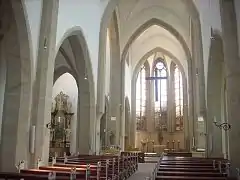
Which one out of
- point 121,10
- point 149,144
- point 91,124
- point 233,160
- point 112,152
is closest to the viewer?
point 233,160

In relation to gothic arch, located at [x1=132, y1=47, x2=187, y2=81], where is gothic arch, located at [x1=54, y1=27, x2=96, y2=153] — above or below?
Result: below

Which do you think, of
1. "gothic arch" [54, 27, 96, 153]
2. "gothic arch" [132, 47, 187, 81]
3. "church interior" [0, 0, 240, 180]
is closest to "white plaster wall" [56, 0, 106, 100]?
"church interior" [0, 0, 240, 180]

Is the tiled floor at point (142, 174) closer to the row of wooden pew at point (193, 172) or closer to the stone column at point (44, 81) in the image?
the stone column at point (44, 81)

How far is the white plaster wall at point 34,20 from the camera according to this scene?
30.6 ft

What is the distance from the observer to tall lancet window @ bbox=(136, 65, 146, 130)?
31.7 metres

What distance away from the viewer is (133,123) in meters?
30.5

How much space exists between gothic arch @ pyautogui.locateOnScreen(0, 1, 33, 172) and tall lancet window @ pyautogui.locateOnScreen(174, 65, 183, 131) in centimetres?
2305

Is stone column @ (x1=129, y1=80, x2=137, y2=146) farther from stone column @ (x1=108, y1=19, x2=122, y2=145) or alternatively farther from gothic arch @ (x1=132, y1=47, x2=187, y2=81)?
stone column @ (x1=108, y1=19, x2=122, y2=145)

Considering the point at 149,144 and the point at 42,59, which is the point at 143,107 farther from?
the point at 42,59

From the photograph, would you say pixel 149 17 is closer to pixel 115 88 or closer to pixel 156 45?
pixel 115 88

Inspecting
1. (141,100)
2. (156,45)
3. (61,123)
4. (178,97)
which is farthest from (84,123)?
(178,97)

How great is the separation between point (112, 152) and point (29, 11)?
1071 centimetres

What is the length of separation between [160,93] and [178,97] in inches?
79.0

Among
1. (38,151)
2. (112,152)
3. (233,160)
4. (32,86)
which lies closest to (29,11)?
(32,86)
